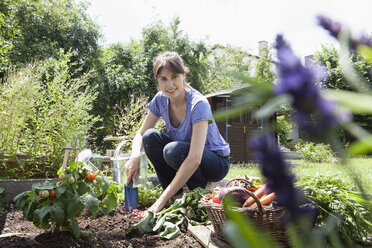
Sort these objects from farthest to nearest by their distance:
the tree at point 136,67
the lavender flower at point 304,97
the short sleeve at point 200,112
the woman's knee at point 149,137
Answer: the tree at point 136,67 → the woman's knee at point 149,137 → the short sleeve at point 200,112 → the lavender flower at point 304,97

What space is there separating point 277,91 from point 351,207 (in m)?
1.77

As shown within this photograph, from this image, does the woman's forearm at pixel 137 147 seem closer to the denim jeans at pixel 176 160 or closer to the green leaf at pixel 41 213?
the denim jeans at pixel 176 160

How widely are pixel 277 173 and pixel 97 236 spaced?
2.04 metres

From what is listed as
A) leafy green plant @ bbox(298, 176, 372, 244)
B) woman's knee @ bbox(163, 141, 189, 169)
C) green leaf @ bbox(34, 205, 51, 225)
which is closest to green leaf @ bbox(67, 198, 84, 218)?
green leaf @ bbox(34, 205, 51, 225)

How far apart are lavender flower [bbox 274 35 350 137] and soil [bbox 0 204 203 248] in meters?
1.74

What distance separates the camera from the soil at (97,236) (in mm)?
1743

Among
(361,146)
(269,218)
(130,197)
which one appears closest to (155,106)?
(130,197)

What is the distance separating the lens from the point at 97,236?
2029mm

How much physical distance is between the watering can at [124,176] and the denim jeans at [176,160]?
0.30m

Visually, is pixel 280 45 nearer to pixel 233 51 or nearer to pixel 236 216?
pixel 236 216

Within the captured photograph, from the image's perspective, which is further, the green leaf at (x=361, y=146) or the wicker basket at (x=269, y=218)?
the wicker basket at (x=269, y=218)

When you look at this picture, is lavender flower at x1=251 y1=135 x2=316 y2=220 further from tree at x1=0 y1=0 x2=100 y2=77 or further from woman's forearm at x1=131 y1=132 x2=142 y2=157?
tree at x1=0 y1=0 x2=100 y2=77

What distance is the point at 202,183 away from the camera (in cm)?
286

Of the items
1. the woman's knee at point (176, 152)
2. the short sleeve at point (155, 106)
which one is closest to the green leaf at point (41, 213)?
the woman's knee at point (176, 152)
